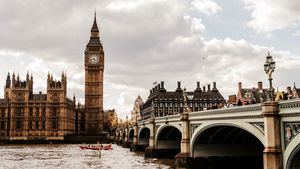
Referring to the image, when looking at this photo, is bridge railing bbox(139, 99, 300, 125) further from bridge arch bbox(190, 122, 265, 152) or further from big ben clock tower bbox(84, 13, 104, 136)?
big ben clock tower bbox(84, 13, 104, 136)

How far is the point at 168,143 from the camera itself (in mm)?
55812

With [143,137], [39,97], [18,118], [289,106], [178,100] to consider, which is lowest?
[143,137]

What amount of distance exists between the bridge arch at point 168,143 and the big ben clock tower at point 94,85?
88649mm

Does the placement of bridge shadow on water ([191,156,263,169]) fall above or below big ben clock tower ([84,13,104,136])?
below

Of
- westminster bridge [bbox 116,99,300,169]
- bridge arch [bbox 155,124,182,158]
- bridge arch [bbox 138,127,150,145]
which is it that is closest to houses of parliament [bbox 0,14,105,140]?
bridge arch [bbox 138,127,150,145]

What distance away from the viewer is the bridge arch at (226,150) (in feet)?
119

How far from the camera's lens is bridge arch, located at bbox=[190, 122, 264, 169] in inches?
1426

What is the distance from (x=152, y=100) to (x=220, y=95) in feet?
70.0

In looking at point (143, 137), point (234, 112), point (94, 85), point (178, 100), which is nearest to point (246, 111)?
point (234, 112)

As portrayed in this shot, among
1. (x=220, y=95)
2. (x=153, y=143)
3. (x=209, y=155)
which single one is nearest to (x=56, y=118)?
(x=220, y=95)

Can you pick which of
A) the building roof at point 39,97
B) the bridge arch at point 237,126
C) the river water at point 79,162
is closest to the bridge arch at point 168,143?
the river water at point 79,162

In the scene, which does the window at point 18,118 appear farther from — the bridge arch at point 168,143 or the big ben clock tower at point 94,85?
the bridge arch at point 168,143

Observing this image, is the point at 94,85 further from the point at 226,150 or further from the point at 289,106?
the point at 289,106

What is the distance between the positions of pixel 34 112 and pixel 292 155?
118 m
